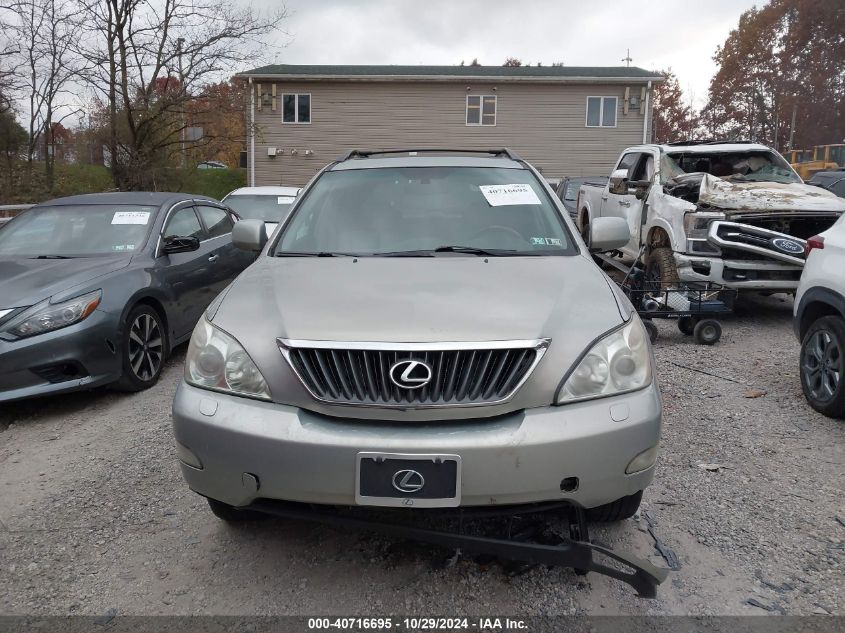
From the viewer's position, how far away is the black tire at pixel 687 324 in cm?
660

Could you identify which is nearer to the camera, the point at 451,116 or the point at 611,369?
the point at 611,369

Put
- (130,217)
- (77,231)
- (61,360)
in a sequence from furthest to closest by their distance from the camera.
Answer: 1. (130,217)
2. (77,231)
3. (61,360)

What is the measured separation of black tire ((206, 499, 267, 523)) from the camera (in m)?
2.82

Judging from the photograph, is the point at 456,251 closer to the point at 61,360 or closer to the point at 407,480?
the point at 407,480

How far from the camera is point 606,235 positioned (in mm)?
3799

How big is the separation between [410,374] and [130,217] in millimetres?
4361

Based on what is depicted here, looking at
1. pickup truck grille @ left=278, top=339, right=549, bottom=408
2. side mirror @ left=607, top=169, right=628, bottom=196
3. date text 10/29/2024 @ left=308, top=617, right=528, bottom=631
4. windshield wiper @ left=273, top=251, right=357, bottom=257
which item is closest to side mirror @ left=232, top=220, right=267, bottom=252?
windshield wiper @ left=273, top=251, right=357, bottom=257

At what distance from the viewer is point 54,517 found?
322 cm

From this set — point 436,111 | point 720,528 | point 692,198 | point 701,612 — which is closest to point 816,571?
point 720,528

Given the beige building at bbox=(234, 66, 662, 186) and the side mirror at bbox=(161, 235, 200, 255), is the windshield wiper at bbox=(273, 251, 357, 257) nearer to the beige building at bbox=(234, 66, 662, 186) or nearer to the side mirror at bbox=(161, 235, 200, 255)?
the side mirror at bbox=(161, 235, 200, 255)

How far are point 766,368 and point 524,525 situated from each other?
389cm

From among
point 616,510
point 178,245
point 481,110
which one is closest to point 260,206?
point 178,245

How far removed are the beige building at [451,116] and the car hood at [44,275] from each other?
21.7 m

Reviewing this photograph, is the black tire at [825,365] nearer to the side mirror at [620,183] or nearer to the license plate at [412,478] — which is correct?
the license plate at [412,478]
